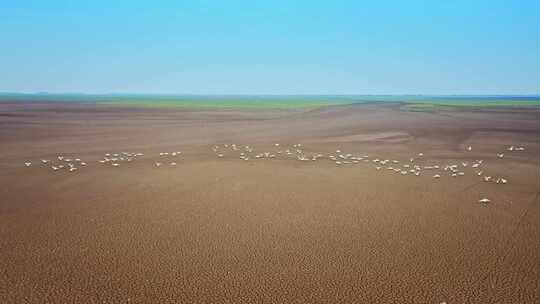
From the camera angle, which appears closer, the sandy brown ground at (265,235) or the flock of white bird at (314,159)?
the sandy brown ground at (265,235)

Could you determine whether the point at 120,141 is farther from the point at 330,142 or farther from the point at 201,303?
the point at 201,303

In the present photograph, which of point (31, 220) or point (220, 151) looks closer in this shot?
point (31, 220)

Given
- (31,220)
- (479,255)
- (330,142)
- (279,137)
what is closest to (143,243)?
(31,220)

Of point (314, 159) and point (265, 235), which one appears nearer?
point (265, 235)

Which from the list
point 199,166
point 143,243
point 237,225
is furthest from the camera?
point 199,166

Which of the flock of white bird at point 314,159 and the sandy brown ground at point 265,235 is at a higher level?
the flock of white bird at point 314,159
